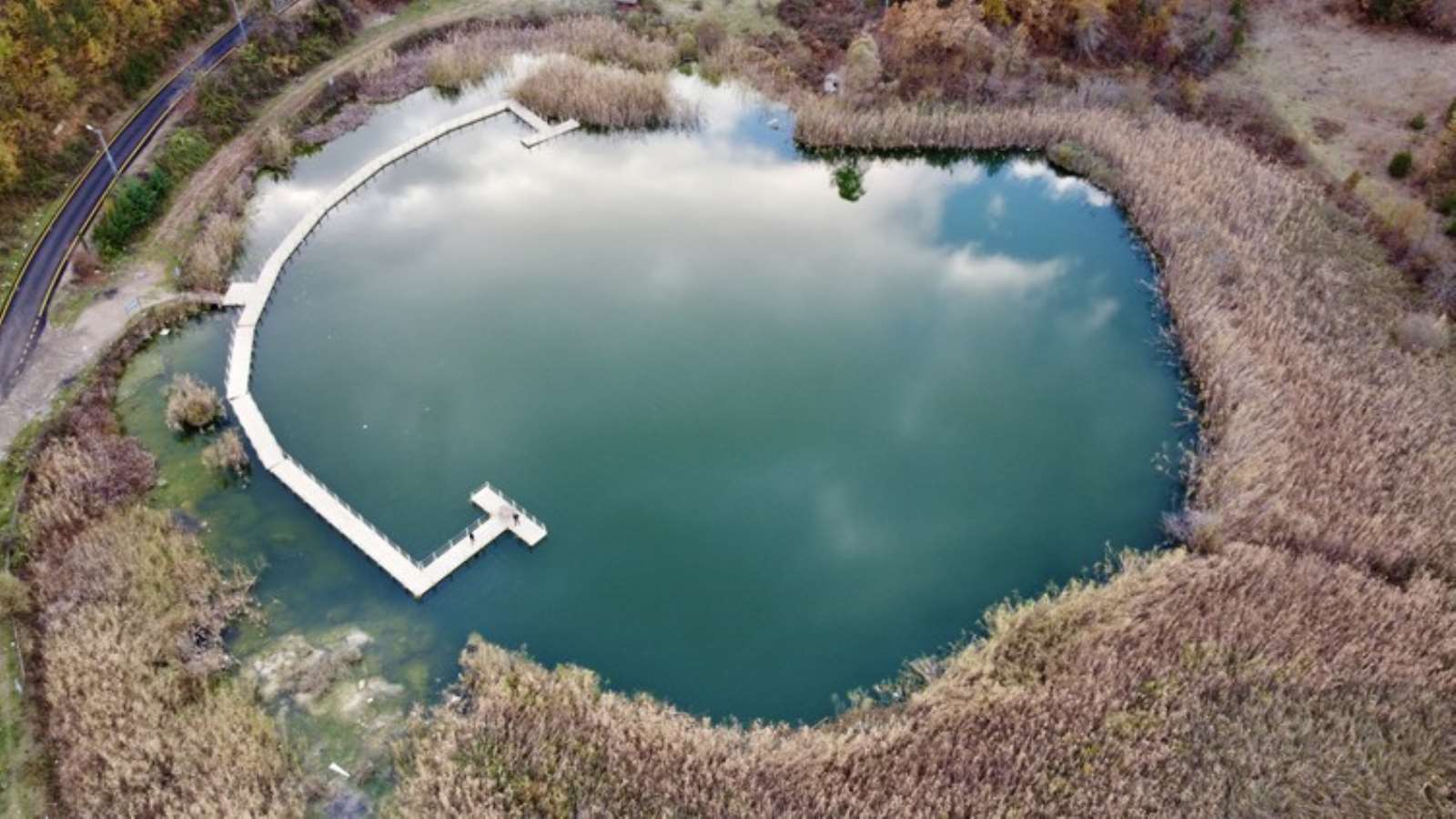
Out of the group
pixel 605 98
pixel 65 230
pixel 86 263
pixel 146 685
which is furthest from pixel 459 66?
pixel 146 685

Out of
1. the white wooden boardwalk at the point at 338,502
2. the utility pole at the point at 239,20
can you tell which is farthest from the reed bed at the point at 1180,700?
the utility pole at the point at 239,20

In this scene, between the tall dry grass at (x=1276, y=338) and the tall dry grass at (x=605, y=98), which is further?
the tall dry grass at (x=605, y=98)

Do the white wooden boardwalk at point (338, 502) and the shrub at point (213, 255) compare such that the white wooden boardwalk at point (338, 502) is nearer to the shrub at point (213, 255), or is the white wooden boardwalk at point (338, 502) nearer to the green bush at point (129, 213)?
the shrub at point (213, 255)

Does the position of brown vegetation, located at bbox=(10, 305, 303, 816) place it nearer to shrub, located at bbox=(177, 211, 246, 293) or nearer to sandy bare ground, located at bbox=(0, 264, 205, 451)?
sandy bare ground, located at bbox=(0, 264, 205, 451)

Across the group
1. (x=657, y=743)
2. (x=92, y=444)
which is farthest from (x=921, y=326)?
(x=92, y=444)

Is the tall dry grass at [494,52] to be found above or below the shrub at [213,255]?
above

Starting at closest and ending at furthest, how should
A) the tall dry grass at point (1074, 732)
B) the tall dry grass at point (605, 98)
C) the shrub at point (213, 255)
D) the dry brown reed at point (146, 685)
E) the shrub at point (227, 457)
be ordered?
the dry brown reed at point (146, 685)
the tall dry grass at point (1074, 732)
the shrub at point (227, 457)
the shrub at point (213, 255)
the tall dry grass at point (605, 98)
